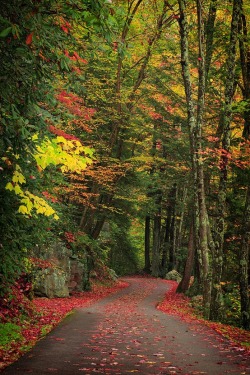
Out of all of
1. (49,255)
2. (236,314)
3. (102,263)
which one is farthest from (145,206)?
(236,314)

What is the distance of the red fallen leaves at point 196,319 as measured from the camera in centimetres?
936

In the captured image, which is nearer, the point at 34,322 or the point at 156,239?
the point at 34,322

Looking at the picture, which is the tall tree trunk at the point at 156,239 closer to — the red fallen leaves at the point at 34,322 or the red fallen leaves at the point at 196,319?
the red fallen leaves at the point at 196,319

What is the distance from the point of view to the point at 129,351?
783 cm

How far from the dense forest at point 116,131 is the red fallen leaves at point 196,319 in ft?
2.62

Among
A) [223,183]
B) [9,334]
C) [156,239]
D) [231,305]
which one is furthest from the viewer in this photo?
[156,239]

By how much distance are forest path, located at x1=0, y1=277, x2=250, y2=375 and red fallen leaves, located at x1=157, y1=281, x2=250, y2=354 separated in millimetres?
293

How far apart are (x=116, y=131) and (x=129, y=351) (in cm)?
1697

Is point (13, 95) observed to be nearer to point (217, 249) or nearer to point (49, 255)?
point (217, 249)

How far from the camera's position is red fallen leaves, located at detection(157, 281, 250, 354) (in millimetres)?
9359

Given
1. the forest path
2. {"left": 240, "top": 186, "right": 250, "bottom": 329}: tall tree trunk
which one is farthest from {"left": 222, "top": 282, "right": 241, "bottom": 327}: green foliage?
the forest path

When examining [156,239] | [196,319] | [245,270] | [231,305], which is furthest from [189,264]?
[156,239]

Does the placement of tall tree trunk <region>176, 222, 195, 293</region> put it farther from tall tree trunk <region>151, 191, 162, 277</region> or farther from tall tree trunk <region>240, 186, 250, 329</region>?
tall tree trunk <region>151, 191, 162, 277</region>

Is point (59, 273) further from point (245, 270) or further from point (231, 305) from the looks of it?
point (245, 270)
